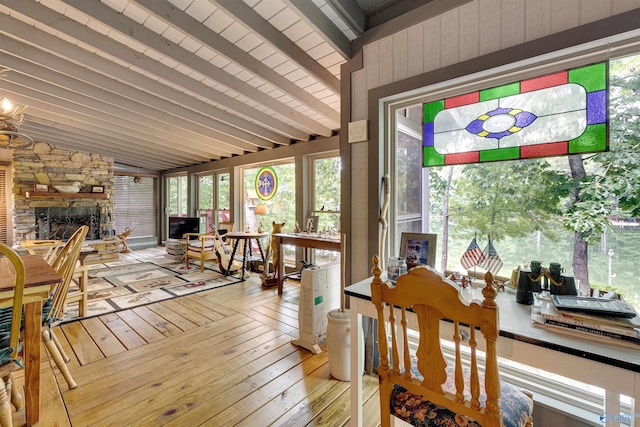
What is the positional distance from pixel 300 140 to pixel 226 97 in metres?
1.40

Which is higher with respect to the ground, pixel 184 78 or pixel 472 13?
pixel 184 78

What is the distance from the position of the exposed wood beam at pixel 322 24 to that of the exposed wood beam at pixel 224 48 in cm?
81

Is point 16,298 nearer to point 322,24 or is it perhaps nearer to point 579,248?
point 322,24

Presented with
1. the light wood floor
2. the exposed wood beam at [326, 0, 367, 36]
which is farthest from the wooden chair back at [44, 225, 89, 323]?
the exposed wood beam at [326, 0, 367, 36]

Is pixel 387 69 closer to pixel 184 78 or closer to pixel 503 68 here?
pixel 503 68

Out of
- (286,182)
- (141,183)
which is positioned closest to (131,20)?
(286,182)

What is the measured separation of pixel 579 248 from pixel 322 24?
80.5 inches

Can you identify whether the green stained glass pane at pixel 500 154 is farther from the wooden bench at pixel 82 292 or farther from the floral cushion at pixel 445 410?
the wooden bench at pixel 82 292

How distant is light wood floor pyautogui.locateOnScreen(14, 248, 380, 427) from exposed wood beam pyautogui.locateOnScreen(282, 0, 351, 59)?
7.83 ft

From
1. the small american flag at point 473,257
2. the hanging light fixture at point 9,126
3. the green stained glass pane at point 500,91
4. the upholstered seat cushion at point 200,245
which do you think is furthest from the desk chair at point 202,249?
the green stained glass pane at point 500,91

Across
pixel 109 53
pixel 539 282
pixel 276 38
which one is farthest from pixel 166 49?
pixel 539 282

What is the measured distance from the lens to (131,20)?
218cm

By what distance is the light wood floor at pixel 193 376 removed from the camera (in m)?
1.58

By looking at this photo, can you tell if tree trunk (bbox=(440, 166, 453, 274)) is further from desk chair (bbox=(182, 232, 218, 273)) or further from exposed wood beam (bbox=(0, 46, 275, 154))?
desk chair (bbox=(182, 232, 218, 273))
